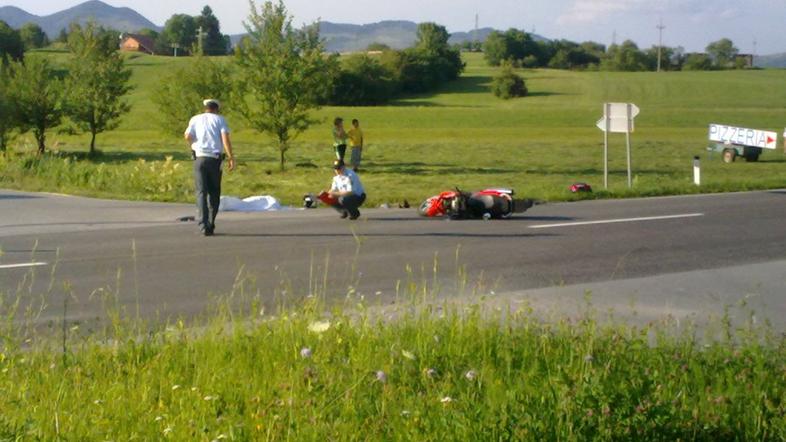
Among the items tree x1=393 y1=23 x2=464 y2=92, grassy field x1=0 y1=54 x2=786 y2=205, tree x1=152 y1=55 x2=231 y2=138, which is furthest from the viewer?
tree x1=393 y1=23 x2=464 y2=92

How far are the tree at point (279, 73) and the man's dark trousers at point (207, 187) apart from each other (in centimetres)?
2425

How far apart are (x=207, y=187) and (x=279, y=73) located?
24395 mm

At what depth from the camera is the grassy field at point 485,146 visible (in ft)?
78.9

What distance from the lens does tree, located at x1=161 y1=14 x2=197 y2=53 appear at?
6560 inches

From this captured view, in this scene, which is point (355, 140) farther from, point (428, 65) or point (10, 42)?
point (428, 65)

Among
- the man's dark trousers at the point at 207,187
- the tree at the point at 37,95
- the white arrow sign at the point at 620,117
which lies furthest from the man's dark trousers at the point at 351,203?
the tree at the point at 37,95

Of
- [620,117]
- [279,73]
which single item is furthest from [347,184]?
[279,73]

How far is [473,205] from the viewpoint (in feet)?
55.9

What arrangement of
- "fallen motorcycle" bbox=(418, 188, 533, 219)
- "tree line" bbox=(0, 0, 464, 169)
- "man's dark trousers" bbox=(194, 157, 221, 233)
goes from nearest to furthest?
"man's dark trousers" bbox=(194, 157, 221, 233) < "fallen motorcycle" bbox=(418, 188, 533, 219) < "tree line" bbox=(0, 0, 464, 169)

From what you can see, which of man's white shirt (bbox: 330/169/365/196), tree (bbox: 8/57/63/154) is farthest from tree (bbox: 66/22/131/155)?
man's white shirt (bbox: 330/169/365/196)

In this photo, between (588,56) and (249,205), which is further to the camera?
(588,56)

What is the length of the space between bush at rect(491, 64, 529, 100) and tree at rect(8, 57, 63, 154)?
60.6 metres

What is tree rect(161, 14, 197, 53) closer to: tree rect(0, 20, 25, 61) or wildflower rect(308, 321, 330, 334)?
tree rect(0, 20, 25, 61)

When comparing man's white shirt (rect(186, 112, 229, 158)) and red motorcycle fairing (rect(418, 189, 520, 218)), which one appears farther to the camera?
red motorcycle fairing (rect(418, 189, 520, 218))
